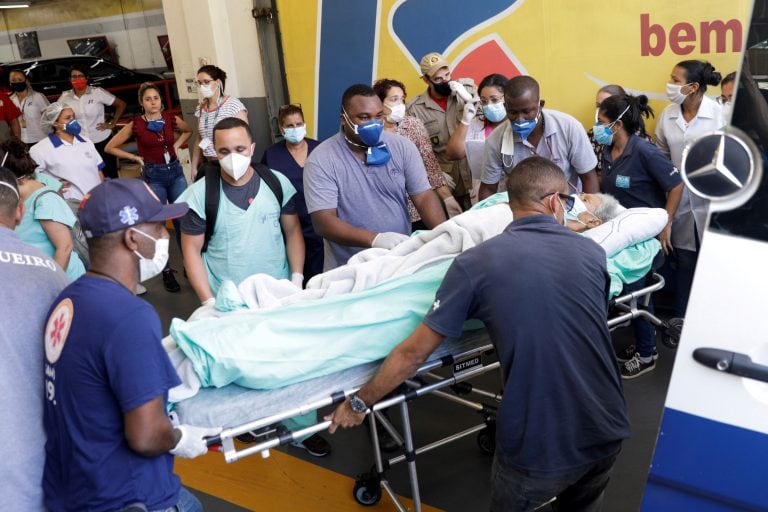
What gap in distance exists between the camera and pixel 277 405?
2281mm

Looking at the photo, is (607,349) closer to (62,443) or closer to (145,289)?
(62,443)

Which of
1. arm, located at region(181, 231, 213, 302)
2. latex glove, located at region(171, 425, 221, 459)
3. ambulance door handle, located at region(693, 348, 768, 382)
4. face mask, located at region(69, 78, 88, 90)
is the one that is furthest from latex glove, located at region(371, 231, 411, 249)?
face mask, located at region(69, 78, 88, 90)

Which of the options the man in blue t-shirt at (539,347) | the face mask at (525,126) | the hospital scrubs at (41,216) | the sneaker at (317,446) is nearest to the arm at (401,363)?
the man in blue t-shirt at (539,347)

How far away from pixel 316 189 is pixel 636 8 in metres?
2.99

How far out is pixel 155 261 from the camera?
81.2 inches

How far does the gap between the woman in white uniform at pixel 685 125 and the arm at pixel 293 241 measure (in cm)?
239

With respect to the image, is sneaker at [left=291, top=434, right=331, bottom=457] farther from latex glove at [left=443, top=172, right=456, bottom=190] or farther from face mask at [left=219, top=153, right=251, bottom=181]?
latex glove at [left=443, top=172, right=456, bottom=190]

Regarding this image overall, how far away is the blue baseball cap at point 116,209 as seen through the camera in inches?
76.4

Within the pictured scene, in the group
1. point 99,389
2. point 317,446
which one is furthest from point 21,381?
point 317,446

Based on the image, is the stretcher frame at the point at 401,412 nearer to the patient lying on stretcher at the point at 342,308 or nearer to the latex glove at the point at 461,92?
the patient lying on stretcher at the point at 342,308

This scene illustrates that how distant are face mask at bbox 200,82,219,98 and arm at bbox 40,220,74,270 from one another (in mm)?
2471

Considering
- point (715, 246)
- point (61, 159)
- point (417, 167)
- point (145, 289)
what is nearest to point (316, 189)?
point (417, 167)

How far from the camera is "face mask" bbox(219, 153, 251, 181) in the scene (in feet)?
11.1

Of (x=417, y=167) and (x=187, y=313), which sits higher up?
(x=417, y=167)
